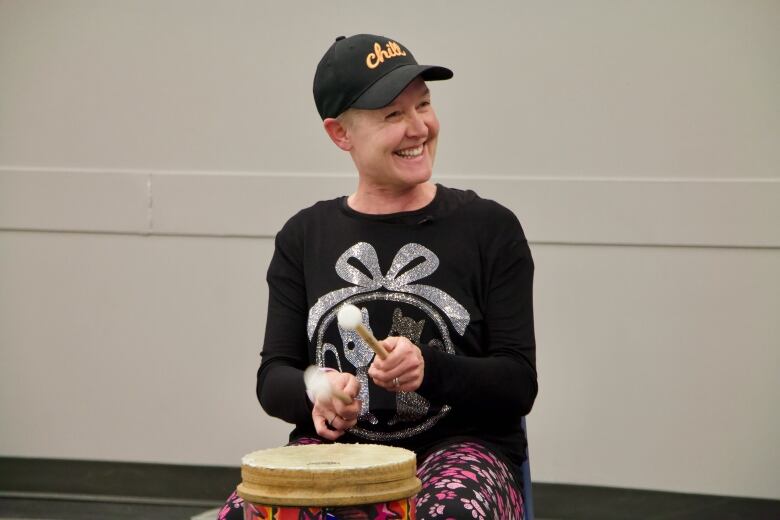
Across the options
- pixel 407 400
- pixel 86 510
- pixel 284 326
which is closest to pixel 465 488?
pixel 407 400

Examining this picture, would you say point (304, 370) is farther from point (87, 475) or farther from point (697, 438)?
point (87, 475)

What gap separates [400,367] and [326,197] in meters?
2.02

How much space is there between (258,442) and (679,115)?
174cm

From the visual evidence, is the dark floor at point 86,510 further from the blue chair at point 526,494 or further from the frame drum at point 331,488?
the frame drum at point 331,488

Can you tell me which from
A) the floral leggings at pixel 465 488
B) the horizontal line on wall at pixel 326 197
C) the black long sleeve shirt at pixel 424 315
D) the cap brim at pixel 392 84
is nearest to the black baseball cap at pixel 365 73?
the cap brim at pixel 392 84

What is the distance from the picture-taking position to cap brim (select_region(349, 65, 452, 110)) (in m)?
2.26

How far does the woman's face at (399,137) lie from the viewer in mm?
2314

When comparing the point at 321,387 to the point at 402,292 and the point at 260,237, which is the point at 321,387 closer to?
the point at 402,292

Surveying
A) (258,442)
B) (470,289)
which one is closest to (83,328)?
(258,442)

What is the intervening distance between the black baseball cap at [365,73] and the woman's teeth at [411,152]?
0.37ft

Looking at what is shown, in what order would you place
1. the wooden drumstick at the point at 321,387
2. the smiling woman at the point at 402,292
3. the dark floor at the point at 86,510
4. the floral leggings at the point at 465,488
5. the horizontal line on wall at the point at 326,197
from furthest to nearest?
the dark floor at the point at 86,510
the horizontal line on wall at the point at 326,197
the smiling woman at the point at 402,292
the wooden drumstick at the point at 321,387
the floral leggings at the point at 465,488

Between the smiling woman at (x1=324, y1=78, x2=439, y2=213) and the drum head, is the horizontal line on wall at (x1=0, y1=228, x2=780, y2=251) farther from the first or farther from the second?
the drum head

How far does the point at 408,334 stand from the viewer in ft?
7.47

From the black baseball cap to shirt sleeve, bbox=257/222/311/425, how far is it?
0.30 m
